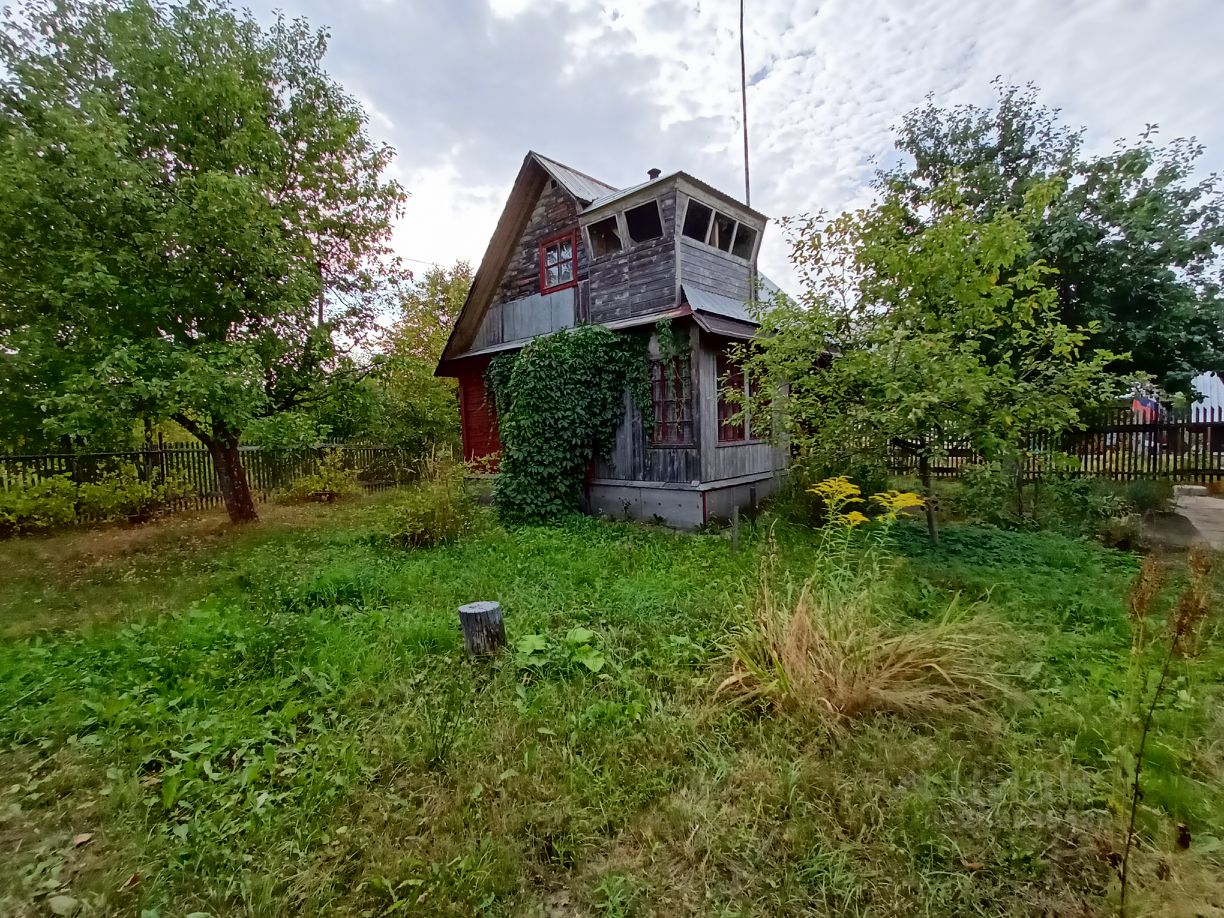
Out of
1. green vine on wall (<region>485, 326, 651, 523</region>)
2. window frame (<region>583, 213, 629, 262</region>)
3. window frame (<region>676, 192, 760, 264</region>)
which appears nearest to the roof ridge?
window frame (<region>583, 213, 629, 262</region>)

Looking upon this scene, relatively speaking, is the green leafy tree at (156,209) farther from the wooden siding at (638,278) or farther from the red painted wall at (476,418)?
the wooden siding at (638,278)

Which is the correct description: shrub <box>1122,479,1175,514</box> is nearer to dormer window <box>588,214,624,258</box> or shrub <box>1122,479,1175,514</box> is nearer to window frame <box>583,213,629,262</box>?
window frame <box>583,213,629,262</box>

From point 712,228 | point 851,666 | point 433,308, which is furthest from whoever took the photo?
point 433,308

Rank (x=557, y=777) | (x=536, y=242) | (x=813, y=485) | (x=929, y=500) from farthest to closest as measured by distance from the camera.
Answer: (x=536, y=242)
(x=813, y=485)
(x=929, y=500)
(x=557, y=777)

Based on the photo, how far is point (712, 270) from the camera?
352 inches

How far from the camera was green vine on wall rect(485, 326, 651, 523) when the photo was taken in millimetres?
8805

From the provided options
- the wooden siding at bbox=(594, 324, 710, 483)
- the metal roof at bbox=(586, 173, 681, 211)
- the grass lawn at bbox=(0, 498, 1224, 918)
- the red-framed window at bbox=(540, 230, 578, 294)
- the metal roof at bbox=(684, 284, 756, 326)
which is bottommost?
the grass lawn at bbox=(0, 498, 1224, 918)

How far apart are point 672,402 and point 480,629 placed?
5.67 meters

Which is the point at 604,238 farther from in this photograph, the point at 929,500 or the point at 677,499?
the point at 929,500

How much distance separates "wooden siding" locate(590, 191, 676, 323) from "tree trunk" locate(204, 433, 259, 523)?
22.2 feet

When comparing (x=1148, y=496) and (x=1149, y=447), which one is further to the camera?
(x=1149, y=447)

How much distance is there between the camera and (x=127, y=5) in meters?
6.79

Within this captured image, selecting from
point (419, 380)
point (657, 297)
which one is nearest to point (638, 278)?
point (657, 297)

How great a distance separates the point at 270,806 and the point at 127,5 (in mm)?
10123
